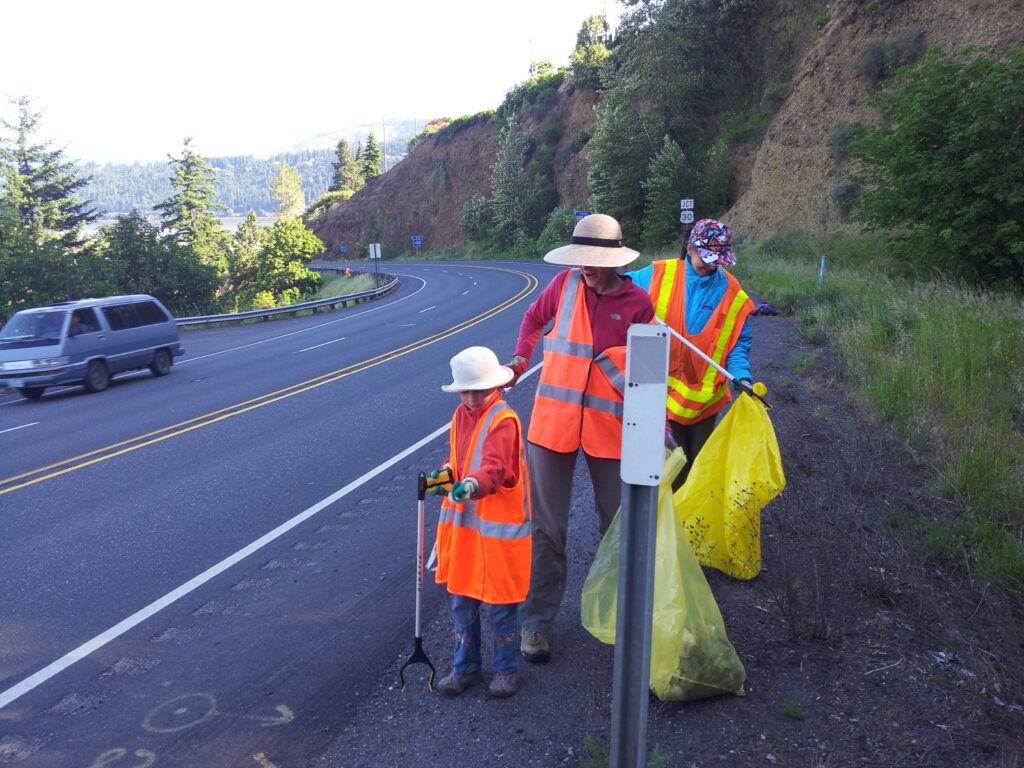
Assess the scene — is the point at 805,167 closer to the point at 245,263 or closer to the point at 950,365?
the point at 950,365

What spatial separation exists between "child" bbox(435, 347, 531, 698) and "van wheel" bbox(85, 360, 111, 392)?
13043 mm

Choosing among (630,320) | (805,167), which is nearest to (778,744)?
(630,320)

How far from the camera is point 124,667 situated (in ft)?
13.8

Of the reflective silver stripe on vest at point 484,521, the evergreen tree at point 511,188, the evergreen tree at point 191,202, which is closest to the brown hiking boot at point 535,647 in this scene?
the reflective silver stripe on vest at point 484,521

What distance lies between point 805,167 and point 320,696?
31337 mm

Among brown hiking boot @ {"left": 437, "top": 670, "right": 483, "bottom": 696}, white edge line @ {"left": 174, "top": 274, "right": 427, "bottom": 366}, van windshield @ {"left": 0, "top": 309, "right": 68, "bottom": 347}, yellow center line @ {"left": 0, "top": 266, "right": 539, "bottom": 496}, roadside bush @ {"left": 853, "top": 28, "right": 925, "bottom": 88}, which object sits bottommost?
white edge line @ {"left": 174, "top": 274, "right": 427, "bottom": 366}

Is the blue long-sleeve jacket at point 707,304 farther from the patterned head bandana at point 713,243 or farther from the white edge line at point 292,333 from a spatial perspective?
the white edge line at point 292,333

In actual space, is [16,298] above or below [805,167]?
below

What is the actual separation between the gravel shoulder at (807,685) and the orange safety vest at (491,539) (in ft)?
1.72

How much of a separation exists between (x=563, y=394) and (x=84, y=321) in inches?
540

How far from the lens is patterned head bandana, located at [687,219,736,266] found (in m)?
4.48

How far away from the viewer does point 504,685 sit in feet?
12.0

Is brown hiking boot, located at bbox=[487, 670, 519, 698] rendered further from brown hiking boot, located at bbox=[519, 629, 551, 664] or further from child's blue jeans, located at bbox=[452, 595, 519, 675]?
brown hiking boot, located at bbox=[519, 629, 551, 664]

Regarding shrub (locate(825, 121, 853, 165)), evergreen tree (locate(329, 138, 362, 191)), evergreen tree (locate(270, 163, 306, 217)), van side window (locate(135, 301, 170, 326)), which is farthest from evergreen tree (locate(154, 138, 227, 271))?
van side window (locate(135, 301, 170, 326))
